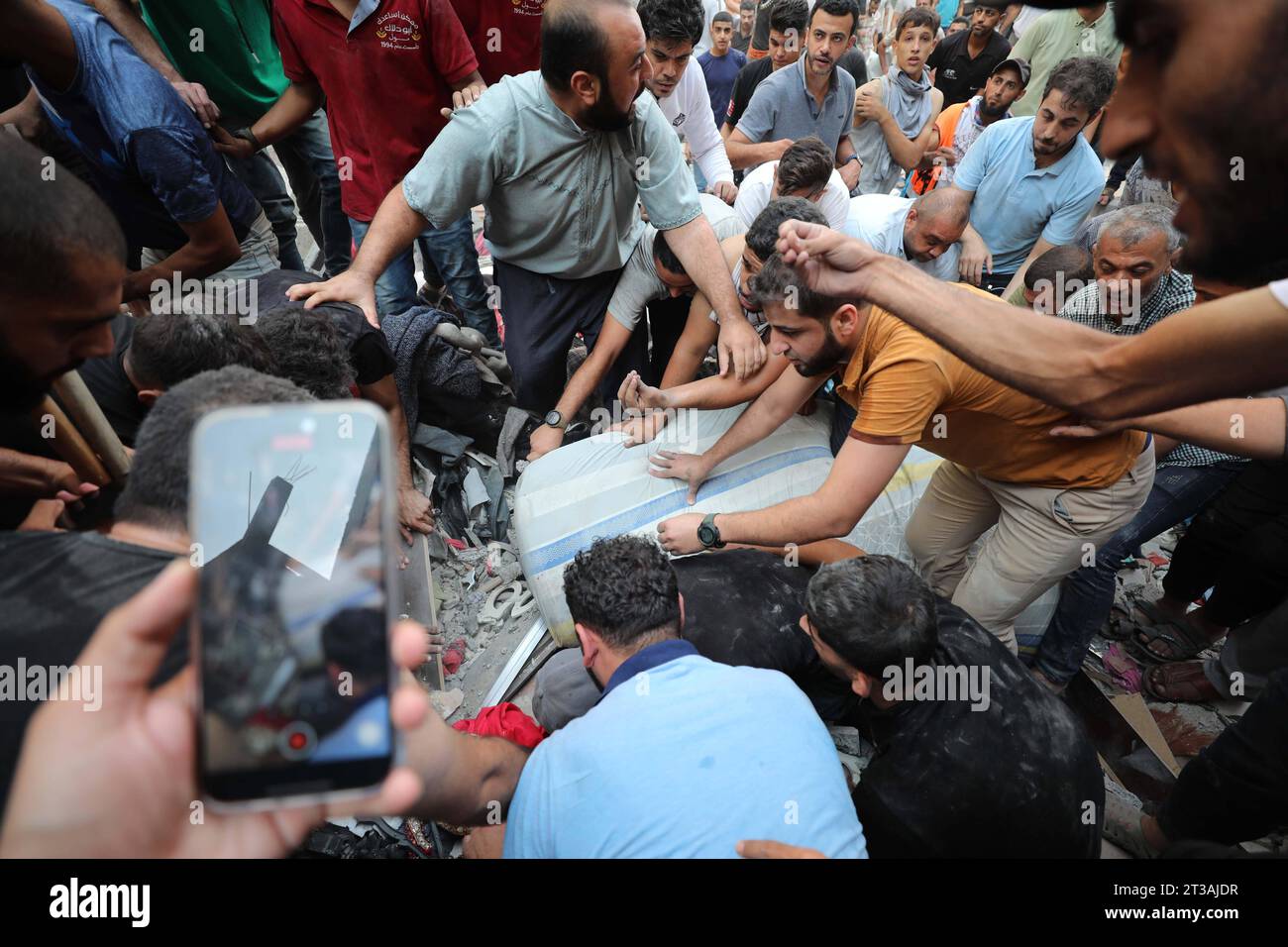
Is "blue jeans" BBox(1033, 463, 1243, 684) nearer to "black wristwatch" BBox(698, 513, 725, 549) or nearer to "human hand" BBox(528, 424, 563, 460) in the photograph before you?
"black wristwatch" BBox(698, 513, 725, 549)

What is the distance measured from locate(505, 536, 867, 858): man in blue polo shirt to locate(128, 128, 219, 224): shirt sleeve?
2.31 meters

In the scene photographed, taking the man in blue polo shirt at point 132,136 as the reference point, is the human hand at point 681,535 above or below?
below

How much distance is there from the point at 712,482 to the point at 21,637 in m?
2.19

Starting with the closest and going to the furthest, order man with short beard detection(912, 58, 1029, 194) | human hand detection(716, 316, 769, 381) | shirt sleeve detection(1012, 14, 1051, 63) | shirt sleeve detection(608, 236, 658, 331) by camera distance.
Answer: human hand detection(716, 316, 769, 381) → shirt sleeve detection(608, 236, 658, 331) → man with short beard detection(912, 58, 1029, 194) → shirt sleeve detection(1012, 14, 1051, 63)

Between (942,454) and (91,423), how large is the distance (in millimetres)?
2652

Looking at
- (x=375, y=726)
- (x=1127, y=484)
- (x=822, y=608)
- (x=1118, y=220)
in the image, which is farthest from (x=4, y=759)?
(x=1118, y=220)

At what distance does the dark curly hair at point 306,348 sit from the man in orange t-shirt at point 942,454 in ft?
4.08

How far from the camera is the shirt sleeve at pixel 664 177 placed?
9.32ft

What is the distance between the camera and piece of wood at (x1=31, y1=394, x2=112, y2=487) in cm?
183

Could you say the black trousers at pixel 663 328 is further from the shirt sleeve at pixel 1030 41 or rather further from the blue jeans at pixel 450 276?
the shirt sleeve at pixel 1030 41

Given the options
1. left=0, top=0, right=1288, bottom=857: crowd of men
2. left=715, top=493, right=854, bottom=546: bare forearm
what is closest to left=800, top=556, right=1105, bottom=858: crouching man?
left=0, top=0, right=1288, bottom=857: crowd of men

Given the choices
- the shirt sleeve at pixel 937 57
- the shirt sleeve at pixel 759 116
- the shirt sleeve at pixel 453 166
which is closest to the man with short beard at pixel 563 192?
the shirt sleeve at pixel 453 166

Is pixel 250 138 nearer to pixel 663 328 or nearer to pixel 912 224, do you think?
pixel 663 328

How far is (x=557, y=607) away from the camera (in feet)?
8.82
